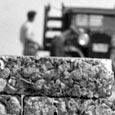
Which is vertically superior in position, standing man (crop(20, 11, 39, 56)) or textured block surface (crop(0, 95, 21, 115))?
textured block surface (crop(0, 95, 21, 115))

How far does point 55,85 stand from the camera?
108 inches

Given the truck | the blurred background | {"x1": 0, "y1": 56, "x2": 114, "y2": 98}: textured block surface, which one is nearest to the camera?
{"x1": 0, "y1": 56, "x2": 114, "y2": 98}: textured block surface

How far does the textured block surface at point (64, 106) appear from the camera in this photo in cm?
Answer: 277

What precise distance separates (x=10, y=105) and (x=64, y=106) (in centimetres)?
27

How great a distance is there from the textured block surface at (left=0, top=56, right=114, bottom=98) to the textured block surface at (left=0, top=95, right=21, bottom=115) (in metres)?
0.04

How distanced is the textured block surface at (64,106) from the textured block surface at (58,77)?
3 centimetres

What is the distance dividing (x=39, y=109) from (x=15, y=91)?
152mm

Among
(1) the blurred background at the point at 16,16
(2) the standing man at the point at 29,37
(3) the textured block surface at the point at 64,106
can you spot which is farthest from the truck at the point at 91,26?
(3) the textured block surface at the point at 64,106

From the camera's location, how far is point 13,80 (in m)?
2.79

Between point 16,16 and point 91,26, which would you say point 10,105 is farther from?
point 16,16

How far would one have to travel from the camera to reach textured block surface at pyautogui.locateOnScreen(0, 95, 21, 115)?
2785mm

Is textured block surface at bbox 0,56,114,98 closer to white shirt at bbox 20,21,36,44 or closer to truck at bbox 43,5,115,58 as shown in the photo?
white shirt at bbox 20,21,36,44

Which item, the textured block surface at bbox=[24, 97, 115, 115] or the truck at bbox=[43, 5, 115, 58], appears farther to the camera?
the truck at bbox=[43, 5, 115, 58]

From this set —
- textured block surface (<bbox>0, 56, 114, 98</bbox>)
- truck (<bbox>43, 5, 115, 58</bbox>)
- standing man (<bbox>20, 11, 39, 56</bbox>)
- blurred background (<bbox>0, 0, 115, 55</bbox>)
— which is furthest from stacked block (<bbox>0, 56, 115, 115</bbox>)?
blurred background (<bbox>0, 0, 115, 55</bbox>)
